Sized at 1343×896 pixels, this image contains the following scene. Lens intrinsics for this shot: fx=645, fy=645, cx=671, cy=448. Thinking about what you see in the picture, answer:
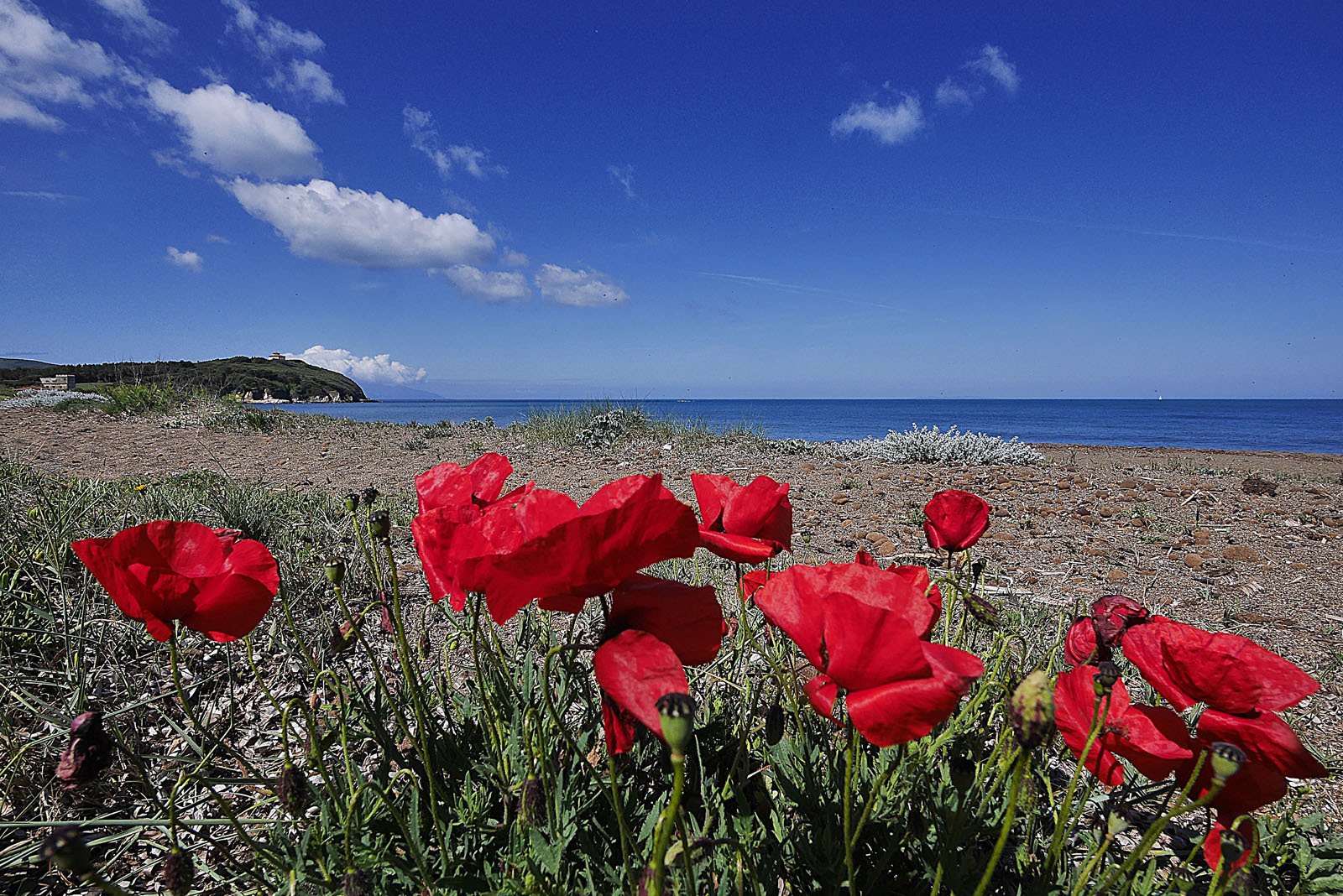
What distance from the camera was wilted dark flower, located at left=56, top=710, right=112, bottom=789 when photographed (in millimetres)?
780

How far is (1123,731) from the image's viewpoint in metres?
0.85

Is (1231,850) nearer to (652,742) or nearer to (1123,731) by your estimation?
(1123,731)

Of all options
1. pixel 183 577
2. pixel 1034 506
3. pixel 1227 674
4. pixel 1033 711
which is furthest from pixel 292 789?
pixel 1034 506

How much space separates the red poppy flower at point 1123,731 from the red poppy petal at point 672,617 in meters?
0.49

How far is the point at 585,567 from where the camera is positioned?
688 mm

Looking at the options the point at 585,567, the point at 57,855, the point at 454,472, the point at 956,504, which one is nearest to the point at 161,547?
the point at 454,472

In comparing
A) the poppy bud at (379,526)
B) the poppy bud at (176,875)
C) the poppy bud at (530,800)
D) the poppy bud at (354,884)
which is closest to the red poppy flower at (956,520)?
the poppy bud at (530,800)

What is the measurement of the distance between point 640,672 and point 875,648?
0.24 metres

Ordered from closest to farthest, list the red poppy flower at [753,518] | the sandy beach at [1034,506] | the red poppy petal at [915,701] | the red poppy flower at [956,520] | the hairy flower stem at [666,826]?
the hairy flower stem at [666,826] < the red poppy petal at [915,701] < the red poppy flower at [753,518] < the red poppy flower at [956,520] < the sandy beach at [1034,506]

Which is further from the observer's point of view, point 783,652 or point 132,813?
point 783,652

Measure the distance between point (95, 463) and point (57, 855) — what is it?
7944mm

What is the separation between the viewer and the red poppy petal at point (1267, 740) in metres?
0.76

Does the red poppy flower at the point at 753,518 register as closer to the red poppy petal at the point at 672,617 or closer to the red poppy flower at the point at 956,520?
the red poppy petal at the point at 672,617

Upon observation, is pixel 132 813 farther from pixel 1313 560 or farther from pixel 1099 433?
pixel 1099 433
